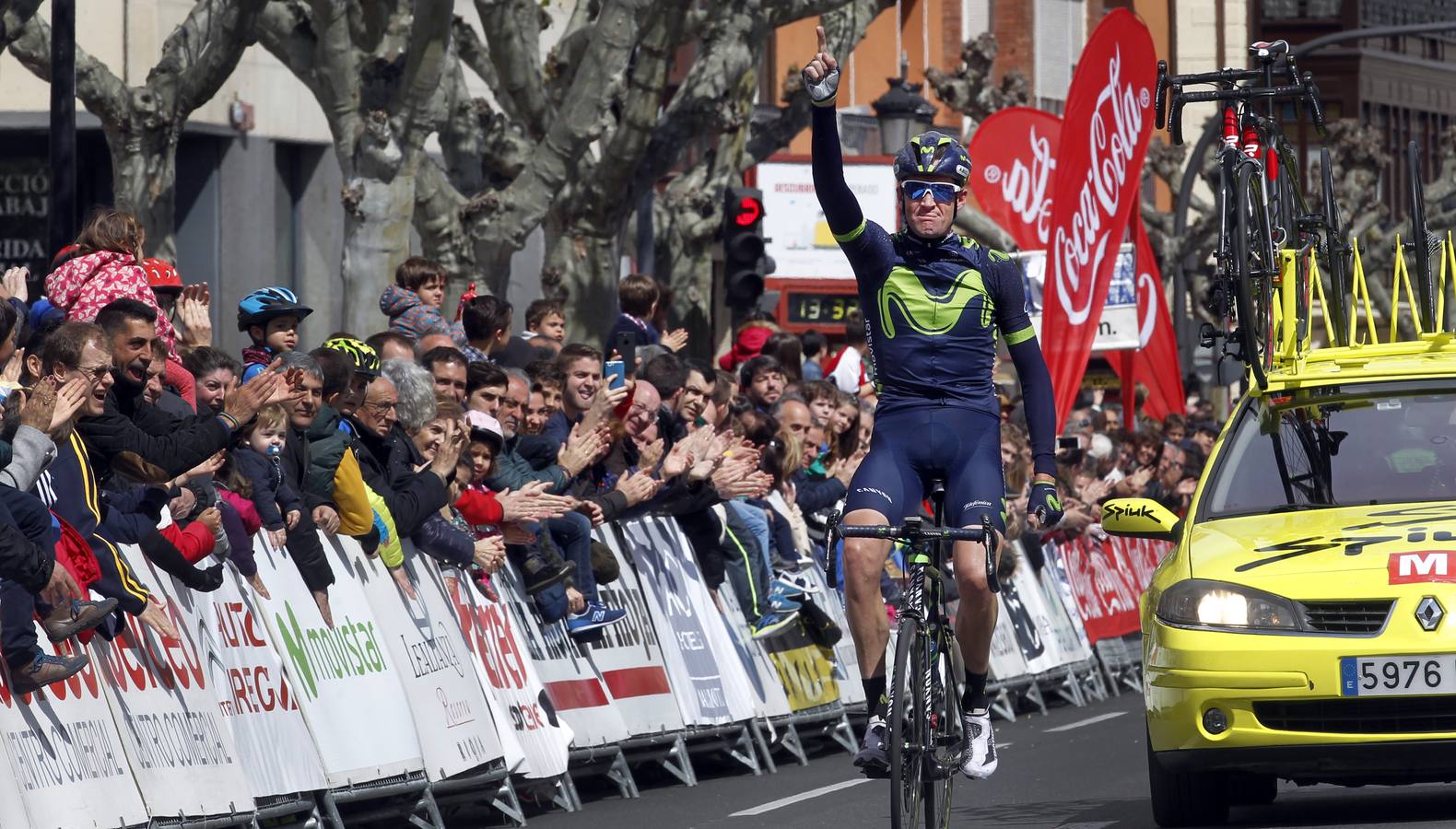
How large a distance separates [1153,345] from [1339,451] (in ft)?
49.4

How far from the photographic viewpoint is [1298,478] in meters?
10.8

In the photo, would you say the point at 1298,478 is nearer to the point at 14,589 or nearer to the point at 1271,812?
the point at 1271,812

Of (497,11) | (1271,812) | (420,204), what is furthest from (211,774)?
(497,11)

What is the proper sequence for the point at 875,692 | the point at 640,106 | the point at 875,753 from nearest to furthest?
the point at 875,753 < the point at 875,692 < the point at 640,106

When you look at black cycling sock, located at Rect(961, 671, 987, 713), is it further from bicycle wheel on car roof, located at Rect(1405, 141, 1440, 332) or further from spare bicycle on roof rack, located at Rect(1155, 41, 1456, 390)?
bicycle wheel on car roof, located at Rect(1405, 141, 1440, 332)

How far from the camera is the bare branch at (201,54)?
19594mm

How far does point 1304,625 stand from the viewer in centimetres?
976

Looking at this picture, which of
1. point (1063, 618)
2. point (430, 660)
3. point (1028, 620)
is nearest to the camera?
point (430, 660)

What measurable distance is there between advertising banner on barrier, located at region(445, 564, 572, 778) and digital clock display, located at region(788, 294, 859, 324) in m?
23.8

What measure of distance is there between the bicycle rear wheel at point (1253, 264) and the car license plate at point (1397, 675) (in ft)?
8.04

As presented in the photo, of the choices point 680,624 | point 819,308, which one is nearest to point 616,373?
point 680,624

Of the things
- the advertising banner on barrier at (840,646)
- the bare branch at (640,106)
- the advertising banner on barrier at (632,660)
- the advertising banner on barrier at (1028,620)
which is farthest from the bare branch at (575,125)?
the advertising banner on barrier at (632,660)

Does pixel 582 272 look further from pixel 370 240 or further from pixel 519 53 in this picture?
pixel 370 240

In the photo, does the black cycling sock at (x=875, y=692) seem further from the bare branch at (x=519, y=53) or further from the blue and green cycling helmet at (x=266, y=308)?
→ the bare branch at (x=519, y=53)
